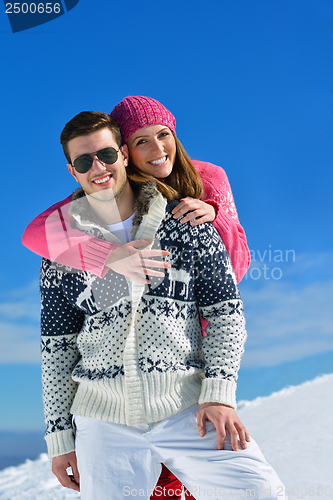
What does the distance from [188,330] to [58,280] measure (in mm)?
511

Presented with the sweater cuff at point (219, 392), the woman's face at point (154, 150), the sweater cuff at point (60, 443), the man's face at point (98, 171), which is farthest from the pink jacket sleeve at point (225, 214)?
the sweater cuff at point (60, 443)

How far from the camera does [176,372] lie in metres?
1.33

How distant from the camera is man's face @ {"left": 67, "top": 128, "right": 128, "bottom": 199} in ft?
5.00

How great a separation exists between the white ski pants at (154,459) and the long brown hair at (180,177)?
2.81ft

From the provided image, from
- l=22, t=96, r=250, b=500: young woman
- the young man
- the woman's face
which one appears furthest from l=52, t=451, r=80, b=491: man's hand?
the woman's face

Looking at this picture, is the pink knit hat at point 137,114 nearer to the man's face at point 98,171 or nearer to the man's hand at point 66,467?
the man's face at point 98,171

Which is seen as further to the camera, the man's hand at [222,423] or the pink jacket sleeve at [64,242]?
the pink jacket sleeve at [64,242]

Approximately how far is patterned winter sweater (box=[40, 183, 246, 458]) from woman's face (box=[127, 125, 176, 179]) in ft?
0.91

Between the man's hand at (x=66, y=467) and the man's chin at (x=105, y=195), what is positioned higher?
the man's chin at (x=105, y=195)

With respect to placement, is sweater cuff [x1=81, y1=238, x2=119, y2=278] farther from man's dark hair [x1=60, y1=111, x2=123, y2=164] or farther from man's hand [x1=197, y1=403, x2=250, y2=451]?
man's hand [x1=197, y1=403, x2=250, y2=451]

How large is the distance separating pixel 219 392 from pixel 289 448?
7.94 feet

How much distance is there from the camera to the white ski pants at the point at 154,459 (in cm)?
122

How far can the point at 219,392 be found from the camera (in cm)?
128

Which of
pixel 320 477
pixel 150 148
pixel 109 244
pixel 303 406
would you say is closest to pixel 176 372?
pixel 109 244
